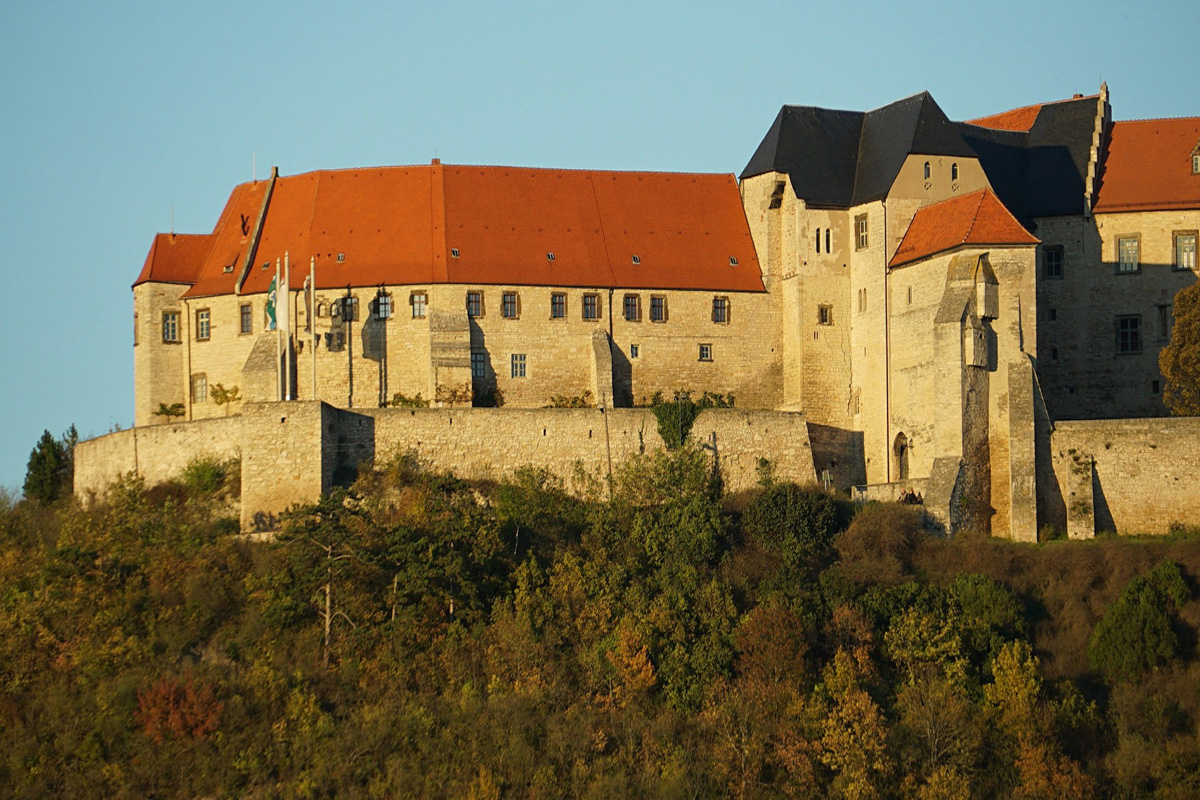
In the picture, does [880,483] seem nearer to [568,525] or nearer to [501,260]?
[568,525]

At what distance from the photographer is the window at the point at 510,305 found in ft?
179

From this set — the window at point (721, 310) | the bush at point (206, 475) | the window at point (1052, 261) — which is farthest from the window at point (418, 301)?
the window at point (1052, 261)

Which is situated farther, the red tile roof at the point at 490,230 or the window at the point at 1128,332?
the window at the point at 1128,332

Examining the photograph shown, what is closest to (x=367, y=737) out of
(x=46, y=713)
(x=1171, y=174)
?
(x=46, y=713)

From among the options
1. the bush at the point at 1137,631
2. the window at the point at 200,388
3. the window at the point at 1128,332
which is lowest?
the bush at the point at 1137,631

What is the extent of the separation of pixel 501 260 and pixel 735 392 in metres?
7.40

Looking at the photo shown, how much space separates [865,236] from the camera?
2158 inches

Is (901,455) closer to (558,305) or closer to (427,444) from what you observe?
(558,305)

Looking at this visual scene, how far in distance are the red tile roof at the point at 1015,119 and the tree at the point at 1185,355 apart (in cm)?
1078

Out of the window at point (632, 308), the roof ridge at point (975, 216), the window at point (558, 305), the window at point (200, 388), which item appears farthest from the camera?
the window at point (632, 308)

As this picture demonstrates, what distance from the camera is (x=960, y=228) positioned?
51.2 m

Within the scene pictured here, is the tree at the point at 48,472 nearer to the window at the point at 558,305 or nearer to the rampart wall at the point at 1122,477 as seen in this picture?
the window at the point at 558,305

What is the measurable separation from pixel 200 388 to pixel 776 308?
16.1 meters

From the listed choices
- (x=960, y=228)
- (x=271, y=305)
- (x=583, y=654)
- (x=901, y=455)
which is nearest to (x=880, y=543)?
(x=901, y=455)
